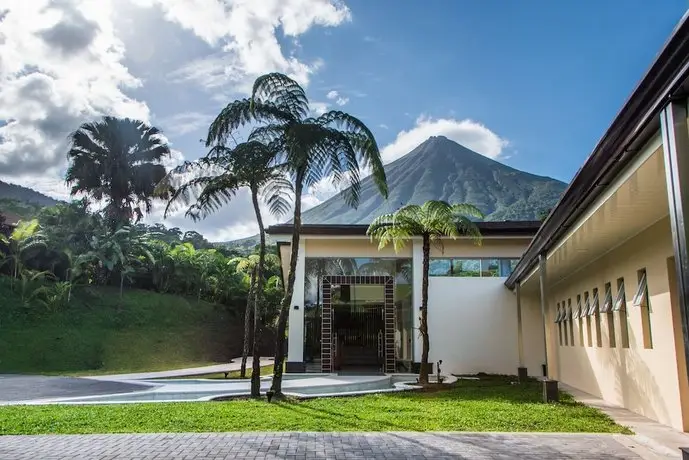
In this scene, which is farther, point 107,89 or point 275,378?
point 107,89

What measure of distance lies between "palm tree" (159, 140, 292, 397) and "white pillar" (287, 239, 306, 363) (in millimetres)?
7213

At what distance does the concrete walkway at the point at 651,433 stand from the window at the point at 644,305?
4.29 feet

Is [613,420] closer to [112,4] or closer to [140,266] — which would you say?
[112,4]

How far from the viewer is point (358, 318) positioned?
2108cm

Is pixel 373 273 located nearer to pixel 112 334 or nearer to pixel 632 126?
pixel 112 334

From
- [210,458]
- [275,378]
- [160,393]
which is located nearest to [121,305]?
[160,393]

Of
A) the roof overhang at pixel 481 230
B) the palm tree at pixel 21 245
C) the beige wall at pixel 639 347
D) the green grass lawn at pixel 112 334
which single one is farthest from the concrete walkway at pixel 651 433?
the palm tree at pixel 21 245

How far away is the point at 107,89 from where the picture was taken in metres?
12.3

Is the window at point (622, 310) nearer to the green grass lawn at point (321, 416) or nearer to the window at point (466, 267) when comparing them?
the green grass lawn at point (321, 416)

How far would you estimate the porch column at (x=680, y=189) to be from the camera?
412 cm

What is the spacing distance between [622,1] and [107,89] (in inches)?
421

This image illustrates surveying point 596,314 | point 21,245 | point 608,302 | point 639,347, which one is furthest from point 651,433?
point 21,245

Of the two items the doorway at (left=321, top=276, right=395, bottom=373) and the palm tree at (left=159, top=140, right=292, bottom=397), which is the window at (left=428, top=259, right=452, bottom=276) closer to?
the doorway at (left=321, top=276, right=395, bottom=373)

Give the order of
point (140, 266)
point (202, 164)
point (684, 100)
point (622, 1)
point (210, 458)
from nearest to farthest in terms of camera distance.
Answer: point (684, 100) → point (210, 458) → point (622, 1) → point (202, 164) → point (140, 266)
